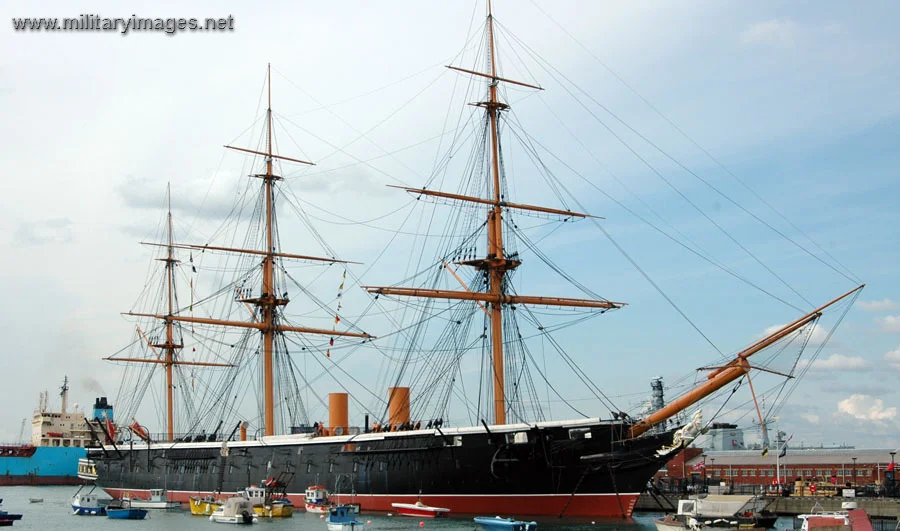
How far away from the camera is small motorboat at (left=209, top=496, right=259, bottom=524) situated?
45281 mm

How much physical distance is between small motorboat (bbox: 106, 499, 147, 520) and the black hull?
8349 mm

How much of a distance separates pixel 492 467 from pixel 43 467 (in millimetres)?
76433

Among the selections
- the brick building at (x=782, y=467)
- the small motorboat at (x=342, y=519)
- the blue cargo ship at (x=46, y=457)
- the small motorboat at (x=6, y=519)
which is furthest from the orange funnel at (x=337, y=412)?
the blue cargo ship at (x=46, y=457)

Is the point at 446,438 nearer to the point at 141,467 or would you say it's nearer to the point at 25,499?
the point at 141,467

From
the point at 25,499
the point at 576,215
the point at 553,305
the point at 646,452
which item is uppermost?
the point at 576,215

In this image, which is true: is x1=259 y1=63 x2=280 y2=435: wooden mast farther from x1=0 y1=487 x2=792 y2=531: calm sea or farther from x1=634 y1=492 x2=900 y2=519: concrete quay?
x1=634 y1=492 x2=900 y2=519: concrete quay

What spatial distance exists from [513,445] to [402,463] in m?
6.83

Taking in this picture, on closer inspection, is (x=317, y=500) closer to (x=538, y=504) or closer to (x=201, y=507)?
(x=201, y=507)

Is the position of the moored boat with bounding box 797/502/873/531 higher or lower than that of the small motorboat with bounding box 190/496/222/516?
higher

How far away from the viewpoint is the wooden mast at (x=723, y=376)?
37.4m

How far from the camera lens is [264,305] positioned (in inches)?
2495

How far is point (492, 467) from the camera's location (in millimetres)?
41688

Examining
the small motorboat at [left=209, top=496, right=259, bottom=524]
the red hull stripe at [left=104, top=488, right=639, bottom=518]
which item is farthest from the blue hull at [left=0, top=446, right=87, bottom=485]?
the red hull stripe at [left=104, top=488, right=639, bottom=518]

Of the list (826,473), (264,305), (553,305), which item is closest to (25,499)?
(264,305)
